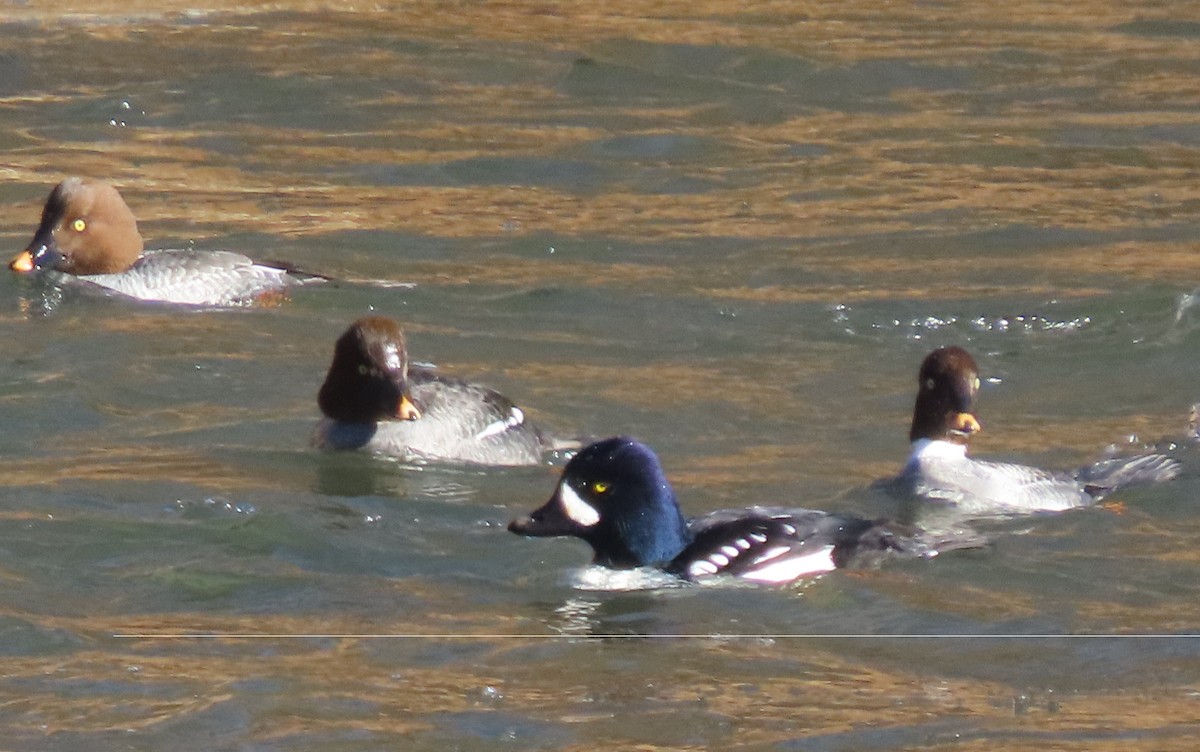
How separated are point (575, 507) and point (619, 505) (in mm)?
162

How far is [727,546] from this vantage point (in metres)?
8.43

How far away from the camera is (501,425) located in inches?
409

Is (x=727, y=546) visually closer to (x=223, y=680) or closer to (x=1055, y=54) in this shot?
(x=223, y=680)

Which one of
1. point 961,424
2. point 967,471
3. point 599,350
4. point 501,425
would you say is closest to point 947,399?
point 961,424

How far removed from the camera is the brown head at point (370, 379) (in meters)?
10.3

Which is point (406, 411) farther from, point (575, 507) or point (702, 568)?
point (702, 568)

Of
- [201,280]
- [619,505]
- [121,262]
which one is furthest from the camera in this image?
[121,262]

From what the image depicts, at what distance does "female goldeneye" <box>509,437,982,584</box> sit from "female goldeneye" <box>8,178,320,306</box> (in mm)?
5074

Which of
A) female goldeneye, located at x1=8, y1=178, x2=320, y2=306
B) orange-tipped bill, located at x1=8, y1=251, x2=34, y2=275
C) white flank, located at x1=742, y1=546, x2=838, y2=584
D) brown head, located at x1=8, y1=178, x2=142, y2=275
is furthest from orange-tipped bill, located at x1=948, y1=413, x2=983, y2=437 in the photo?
orange-tipped bill, located at x1=8, y1=251, x2=34, y2=275

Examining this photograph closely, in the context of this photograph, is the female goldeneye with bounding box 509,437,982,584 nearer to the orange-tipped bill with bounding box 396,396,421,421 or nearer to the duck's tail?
the duck's tail

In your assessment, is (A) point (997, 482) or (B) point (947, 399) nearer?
(A) point (997, 482)

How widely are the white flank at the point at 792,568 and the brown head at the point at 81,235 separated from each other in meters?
6.35

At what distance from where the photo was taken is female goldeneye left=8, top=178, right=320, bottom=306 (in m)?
13.2

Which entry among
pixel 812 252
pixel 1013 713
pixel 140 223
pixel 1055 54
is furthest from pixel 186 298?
pixel 1055 54
